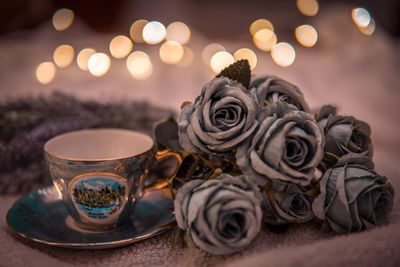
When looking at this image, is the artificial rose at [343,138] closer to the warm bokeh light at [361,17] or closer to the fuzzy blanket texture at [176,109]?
the fuzzy blanket texture at [176,109]

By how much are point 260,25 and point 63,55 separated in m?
0.90

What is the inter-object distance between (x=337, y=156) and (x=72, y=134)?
0.41 metres

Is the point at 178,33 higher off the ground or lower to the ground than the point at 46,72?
higher

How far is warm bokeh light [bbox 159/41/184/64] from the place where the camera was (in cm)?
167

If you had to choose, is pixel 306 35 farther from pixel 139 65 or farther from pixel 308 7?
pixel 139 65

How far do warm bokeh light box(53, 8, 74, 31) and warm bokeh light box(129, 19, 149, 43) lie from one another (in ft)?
0.88

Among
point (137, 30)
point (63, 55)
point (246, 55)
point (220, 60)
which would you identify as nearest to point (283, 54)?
point (246, 55)

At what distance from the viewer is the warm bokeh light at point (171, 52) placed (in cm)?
167

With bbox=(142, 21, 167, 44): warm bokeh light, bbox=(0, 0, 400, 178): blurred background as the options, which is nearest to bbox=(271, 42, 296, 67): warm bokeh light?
bbox=(0, 0, 400, 178): blurred background

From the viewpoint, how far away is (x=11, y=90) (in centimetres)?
126

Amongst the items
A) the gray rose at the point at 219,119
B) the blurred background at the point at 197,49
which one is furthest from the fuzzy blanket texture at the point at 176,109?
the gray rose at the point at 219,119

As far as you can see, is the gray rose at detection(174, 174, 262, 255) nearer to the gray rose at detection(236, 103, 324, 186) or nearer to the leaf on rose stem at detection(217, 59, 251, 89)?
the gray rose at detection(236, 103, 324, 186)

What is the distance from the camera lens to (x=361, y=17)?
1.73 m

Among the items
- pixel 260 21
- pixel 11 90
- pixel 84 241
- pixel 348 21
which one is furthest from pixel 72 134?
pixel 260 21
